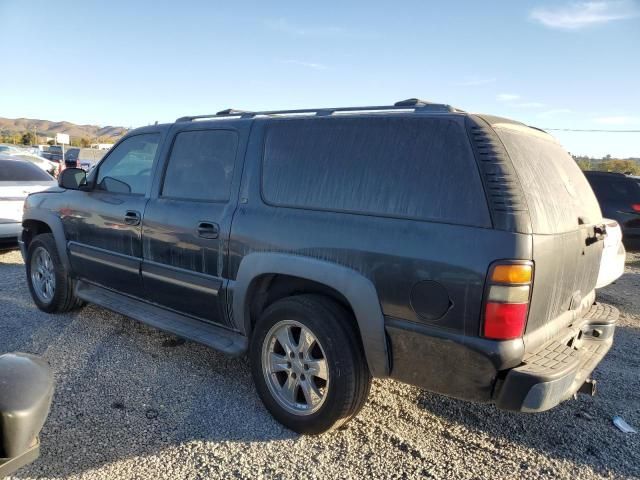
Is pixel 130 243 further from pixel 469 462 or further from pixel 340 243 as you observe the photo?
pixel 469 462

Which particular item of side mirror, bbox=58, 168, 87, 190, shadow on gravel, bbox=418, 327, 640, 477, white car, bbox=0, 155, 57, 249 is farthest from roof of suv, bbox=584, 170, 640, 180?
white car, bbox=0, 155, 57, 249

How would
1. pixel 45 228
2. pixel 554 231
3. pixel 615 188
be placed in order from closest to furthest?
pixel 554 231 → pixel 45 228 → pixel 615 188

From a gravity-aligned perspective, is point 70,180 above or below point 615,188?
below

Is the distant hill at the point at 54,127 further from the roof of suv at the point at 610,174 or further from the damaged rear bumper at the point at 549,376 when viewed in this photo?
the damaged rear bumper at the point at 549,376

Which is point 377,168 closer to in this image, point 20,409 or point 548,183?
point 548,183

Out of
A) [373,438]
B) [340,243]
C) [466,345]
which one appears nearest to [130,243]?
[340,243]

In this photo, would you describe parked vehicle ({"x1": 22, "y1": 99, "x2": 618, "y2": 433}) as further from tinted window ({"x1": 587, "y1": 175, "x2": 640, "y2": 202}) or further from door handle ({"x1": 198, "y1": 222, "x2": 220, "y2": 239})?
tinted window ({"x1": 587, "y1": 175, "x2": 640, "y2": 202})

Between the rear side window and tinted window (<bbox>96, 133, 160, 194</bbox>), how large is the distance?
136cm

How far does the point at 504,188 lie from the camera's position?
2.34 metres

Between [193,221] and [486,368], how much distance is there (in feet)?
7.07

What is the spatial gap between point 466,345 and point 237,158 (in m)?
1.96

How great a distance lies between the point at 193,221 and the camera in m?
3.48

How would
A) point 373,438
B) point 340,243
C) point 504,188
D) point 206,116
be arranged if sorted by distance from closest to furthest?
1. point 504,188
2. point 340,243
3. point 373,438
4. point 206,116

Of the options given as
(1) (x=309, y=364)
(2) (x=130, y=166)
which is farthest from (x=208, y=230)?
(2) (x=130, y=166)
